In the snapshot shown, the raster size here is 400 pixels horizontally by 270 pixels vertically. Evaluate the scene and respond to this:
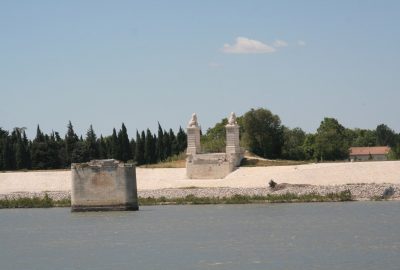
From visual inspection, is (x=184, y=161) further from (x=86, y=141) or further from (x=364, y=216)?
(x=364, y=216)

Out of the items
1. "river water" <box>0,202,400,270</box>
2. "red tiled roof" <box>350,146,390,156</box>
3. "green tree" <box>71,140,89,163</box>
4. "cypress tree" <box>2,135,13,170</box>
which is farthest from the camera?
"red tiled roof" <box>350,146,390,156</box>

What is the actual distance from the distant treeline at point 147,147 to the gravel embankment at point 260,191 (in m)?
17.2

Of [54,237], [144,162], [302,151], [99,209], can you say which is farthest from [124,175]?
[302,151]

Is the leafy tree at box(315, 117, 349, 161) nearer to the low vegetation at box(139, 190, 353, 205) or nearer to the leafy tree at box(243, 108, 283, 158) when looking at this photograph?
the leafy tree at box(243, 108, 283, 158)

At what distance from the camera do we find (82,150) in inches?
3652

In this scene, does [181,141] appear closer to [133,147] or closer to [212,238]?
[133,147]

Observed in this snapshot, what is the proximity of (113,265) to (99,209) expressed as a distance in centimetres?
2509

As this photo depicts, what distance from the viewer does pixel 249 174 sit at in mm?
72812

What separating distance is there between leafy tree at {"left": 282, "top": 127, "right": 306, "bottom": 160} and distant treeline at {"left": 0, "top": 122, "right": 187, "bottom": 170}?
10609 mm

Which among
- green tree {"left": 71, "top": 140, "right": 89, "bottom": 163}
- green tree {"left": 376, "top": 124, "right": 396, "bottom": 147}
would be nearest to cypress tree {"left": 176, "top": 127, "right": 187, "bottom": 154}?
green tree {"left": 71, "top": 140, "right": 89, "bottom": 163}

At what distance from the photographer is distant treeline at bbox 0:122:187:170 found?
92.6 m

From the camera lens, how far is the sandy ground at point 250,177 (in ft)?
218

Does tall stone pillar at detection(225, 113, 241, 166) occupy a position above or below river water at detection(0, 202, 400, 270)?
above

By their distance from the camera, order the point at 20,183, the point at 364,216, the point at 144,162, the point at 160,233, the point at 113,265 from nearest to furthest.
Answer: the point at 113,265
the point at 160,233
the point at 364,216
the point at 20,183
the point at 144,162
